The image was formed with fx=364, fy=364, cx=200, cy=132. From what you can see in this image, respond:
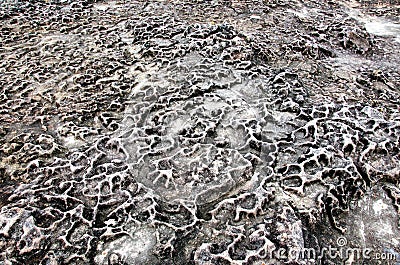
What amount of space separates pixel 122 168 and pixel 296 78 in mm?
2416

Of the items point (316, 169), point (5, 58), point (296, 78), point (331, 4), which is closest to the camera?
point (316, 169)

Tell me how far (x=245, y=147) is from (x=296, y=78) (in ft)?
4.83

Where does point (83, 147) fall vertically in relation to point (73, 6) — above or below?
below

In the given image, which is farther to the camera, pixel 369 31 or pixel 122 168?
pixel 369 31

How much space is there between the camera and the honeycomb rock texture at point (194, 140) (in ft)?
8.95

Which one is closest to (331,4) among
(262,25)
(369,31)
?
(369,31)

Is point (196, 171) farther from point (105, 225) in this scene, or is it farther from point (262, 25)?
point (262, 25)

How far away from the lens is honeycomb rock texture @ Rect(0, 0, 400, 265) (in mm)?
2727

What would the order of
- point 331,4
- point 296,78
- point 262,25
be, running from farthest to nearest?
point 331,4, point 262,25, point 296,78

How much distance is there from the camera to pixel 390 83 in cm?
461

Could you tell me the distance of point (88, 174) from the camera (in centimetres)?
320

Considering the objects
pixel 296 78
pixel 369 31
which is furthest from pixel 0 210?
pixel 369 31

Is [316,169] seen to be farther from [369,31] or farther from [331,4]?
[331,4]

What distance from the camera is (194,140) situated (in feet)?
11.5
